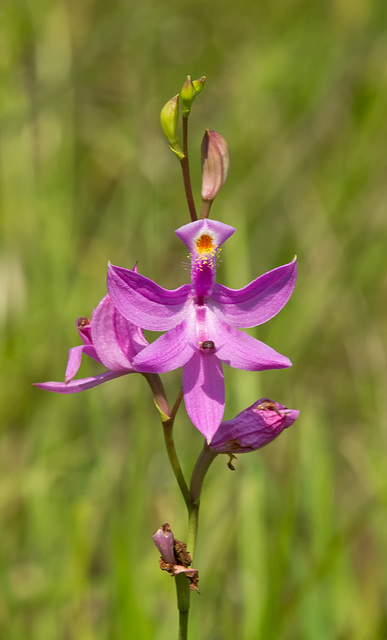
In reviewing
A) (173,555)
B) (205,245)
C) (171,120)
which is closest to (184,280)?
(205,245)

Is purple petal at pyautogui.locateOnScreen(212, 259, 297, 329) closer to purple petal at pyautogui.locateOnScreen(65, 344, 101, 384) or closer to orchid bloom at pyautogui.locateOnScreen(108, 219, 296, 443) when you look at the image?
orchid bloom at pyautogui.locateOnScreen(108, 219, 296, 443)

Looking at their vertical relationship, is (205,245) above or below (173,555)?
above

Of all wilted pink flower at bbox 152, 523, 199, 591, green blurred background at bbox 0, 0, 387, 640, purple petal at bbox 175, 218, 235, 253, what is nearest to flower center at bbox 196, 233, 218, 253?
purple petal at bbox 175, 218, 235, 253

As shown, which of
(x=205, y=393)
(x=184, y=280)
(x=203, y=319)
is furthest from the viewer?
(x=184, y=280)

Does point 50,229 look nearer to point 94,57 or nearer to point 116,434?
point 116,434

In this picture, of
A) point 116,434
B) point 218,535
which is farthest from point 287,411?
point 116,434

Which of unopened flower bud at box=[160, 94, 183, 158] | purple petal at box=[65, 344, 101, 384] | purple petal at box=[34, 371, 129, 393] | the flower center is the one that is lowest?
purple petal at box=[34, 371, 129, 393]

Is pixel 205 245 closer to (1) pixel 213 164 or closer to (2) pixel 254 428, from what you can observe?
(1) pixel 213 164
